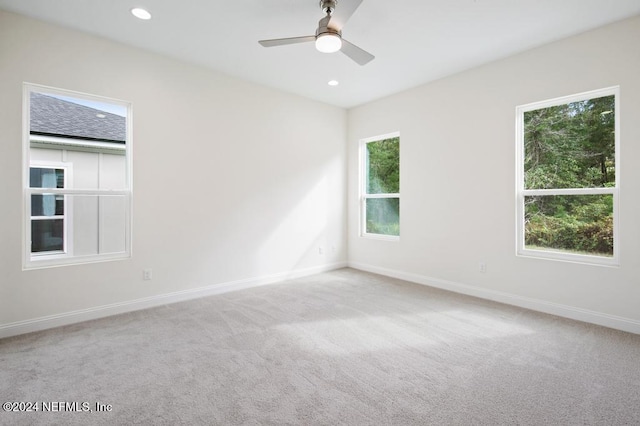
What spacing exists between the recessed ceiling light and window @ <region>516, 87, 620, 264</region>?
13.3 ft

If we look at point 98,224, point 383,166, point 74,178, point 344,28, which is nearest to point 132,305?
point 98,224

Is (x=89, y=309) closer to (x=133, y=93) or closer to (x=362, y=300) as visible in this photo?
(x=133, y=93)

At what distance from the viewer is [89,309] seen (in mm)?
3217

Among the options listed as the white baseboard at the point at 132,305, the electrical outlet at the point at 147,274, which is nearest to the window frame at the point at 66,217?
the white baseboard at the point at 132,305

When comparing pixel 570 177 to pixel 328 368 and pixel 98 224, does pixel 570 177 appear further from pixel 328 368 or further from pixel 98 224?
pixel 98 224

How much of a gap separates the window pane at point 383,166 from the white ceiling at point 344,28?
1.34 metres

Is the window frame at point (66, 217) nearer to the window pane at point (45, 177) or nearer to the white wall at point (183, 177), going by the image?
the window pane at point (45, 177)

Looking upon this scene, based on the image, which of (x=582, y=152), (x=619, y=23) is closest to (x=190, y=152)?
(x=582, y=152)

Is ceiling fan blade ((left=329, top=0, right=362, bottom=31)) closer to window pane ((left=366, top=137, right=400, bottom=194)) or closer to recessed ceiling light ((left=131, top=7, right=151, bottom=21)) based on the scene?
recessed ceiling light ((left=131, top=7, right=151, bottom=21))

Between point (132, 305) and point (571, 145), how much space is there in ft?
16.7

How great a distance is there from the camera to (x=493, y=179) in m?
3.88

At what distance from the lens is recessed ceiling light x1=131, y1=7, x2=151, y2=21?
2.81 metres

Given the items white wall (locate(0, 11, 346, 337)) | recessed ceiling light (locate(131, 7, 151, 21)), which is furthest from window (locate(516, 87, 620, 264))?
recessed ceiling light (locate(131, 7, 151, 21))

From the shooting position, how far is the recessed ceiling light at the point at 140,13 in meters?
2.81
